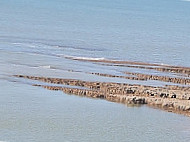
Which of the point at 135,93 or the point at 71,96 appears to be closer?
the point at 71,96

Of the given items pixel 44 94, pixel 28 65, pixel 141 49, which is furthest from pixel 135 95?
pixel 141 49

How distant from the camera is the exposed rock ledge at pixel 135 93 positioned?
3856 cm

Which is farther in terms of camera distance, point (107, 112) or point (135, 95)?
point (135, 95)

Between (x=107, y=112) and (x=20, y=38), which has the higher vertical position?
(x=20, y=38)

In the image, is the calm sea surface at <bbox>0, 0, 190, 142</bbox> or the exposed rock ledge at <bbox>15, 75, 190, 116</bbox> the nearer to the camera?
the calm sea surface at <bbox>0, 0, 190, 142</bbox>

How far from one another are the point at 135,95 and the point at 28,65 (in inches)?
518

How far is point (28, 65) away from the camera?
167 ft

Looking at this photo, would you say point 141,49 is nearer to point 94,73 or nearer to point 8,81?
point 94,73

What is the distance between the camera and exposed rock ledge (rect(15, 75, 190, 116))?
127ft

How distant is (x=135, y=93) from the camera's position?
41.0 metres

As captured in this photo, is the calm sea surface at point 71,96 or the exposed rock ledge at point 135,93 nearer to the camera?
the calm sea surface at point 71,96

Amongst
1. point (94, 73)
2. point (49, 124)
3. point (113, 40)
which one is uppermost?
point (113, 40)

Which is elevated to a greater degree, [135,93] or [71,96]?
[135,93]

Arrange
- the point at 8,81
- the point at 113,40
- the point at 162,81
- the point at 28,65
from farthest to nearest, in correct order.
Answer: the point at 113,40
the point at 28,65
the point at 162,81
the point at 8,81
